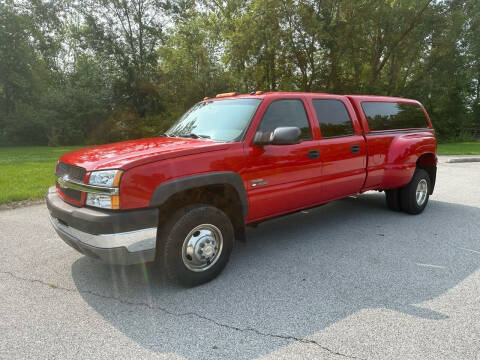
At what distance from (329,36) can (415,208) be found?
19.3m

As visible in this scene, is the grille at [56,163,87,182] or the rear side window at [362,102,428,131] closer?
the grille at [56,163,87,182]

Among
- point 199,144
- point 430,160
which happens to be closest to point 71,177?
point 199,144

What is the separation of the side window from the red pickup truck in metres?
0.01

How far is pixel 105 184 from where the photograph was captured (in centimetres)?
294

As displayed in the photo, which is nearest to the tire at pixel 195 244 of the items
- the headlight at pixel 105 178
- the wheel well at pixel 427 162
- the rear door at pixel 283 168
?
the rear door at pixel 283 168

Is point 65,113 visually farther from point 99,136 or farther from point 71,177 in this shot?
point 71,177

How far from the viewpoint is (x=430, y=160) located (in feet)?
19.8

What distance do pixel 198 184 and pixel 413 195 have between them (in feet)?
13.3

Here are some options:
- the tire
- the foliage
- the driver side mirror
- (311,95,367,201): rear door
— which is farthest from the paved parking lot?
the foliage

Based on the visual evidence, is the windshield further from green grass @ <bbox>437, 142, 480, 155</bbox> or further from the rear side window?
green grass @ <bbox>437, 142, 480, 155</bbox>

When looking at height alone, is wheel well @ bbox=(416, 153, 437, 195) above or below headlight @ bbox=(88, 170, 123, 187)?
below

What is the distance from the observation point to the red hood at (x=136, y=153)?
3.03 meters

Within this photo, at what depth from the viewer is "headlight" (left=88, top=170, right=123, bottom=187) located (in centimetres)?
290

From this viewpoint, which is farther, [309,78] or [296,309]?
[309,78]
